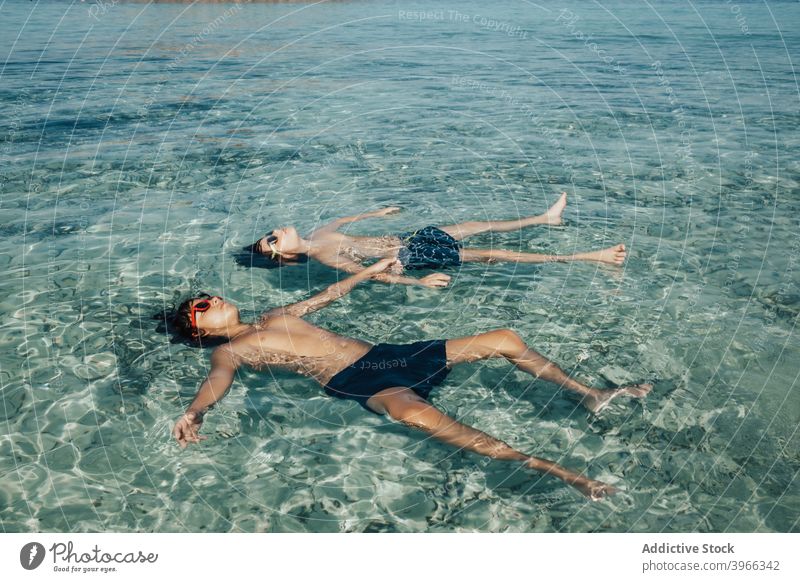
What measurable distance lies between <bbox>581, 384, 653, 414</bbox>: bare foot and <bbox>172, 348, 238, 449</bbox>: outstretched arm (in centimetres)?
362

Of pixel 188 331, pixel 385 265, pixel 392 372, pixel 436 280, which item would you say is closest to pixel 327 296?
pixel 385 265

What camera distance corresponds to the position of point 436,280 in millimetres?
8250

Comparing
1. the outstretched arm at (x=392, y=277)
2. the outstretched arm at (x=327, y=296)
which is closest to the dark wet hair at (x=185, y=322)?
the outstretched arm at (x=327, y=296)

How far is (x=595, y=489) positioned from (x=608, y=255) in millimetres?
4567

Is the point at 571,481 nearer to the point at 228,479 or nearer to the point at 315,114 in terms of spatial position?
the point at 228,479

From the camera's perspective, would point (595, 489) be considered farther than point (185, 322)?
No

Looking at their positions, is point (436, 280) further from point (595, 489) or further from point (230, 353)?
point (595, 489)

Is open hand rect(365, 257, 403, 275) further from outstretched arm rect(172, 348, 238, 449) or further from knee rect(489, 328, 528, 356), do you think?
outstretched arm rect(172, 348, 238, 449)

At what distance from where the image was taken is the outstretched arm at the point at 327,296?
7539 mm

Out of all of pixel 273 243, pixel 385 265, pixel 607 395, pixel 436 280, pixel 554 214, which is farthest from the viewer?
pixel 554 214

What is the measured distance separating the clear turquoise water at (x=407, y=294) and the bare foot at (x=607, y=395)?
0.14 meters

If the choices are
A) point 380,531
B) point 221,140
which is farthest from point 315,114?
point 380,531

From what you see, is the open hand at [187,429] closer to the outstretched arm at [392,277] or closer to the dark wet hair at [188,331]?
the dark wet hair at [188,331]

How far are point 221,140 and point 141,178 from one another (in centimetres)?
304
